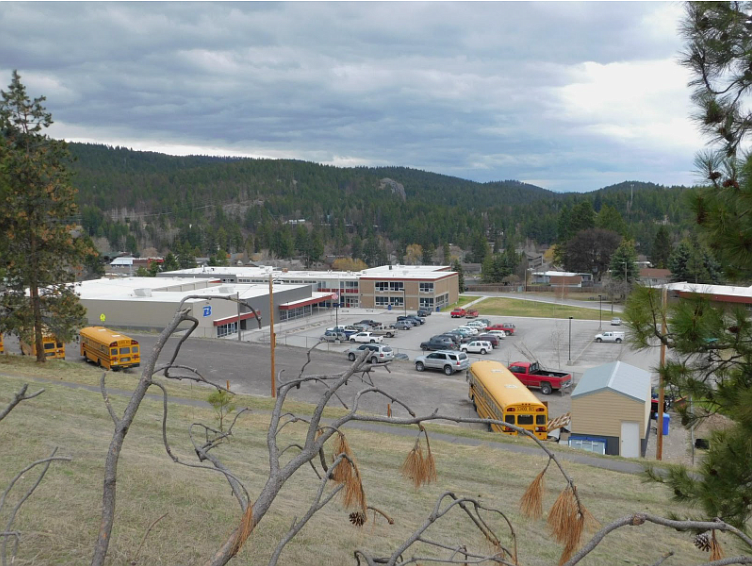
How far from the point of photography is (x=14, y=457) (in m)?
9.23

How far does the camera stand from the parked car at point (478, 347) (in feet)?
126

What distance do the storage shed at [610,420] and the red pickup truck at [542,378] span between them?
7.88 meters

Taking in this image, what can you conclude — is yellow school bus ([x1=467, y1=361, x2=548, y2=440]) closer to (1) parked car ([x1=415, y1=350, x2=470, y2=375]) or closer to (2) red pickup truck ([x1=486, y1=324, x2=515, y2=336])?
(1) parked car ([x1=415, y1=350, x2=470, y2=375])

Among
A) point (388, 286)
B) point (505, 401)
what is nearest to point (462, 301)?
point (388, 286)

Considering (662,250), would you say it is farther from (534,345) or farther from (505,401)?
(505,401)

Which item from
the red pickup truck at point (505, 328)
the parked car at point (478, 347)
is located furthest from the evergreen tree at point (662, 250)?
the parked car at point (478, 347)

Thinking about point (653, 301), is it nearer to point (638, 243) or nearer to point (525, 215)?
point (638, 243)

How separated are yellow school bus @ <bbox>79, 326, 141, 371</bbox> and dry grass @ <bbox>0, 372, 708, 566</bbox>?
41.4ft

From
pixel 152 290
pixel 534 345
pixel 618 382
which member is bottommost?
pixel 534 345

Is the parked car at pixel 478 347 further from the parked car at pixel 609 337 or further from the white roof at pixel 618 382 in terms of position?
the white roof at pixel 618 382

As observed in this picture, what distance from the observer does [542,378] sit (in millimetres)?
27234

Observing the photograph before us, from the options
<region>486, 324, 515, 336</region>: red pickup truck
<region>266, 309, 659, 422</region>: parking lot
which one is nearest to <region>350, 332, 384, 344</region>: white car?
<region>266, 309, 659, 422</region>: parking lot

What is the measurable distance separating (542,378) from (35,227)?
70.0 feet

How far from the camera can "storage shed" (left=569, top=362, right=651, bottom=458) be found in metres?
18.5
